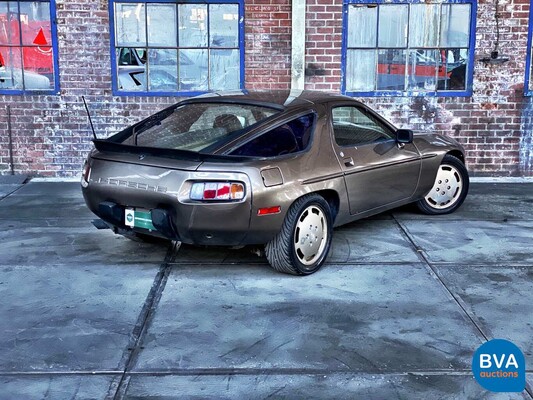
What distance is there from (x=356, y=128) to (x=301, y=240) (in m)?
1.50

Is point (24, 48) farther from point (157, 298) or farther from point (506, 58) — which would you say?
point (506, 58)

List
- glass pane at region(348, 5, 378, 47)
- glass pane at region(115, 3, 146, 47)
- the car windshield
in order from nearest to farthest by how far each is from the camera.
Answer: the car windshield
glass pane at region(115, 3, 146, 47)
glass pane at region(348, 5, 378, 47)

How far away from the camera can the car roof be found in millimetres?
5742

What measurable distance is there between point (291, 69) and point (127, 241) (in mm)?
4267

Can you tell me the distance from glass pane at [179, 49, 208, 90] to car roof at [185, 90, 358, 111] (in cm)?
345

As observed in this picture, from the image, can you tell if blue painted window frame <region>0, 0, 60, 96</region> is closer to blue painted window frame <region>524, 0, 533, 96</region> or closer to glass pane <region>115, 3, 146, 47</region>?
glass pane <region>115, 3, 146, 47</region>

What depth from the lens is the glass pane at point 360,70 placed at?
31.7 ft

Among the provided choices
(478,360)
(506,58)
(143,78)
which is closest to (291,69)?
(143,78)

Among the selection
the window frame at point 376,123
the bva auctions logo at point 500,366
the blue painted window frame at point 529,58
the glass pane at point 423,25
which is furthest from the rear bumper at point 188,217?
the blue painted window frame at point 529,58

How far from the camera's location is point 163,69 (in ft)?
31.5

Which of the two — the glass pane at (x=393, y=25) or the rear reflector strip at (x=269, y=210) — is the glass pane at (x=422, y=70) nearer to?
the glass pane at (x=393, y=25)

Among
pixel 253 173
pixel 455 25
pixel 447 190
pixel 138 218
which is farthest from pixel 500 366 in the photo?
pixel 455 25

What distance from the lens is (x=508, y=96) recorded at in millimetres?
9727

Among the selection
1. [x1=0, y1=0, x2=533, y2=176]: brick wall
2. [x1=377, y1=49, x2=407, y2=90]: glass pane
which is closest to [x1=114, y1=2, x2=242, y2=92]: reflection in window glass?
[x1=0, y1=0, x2=533, y2=176]: brick wall
